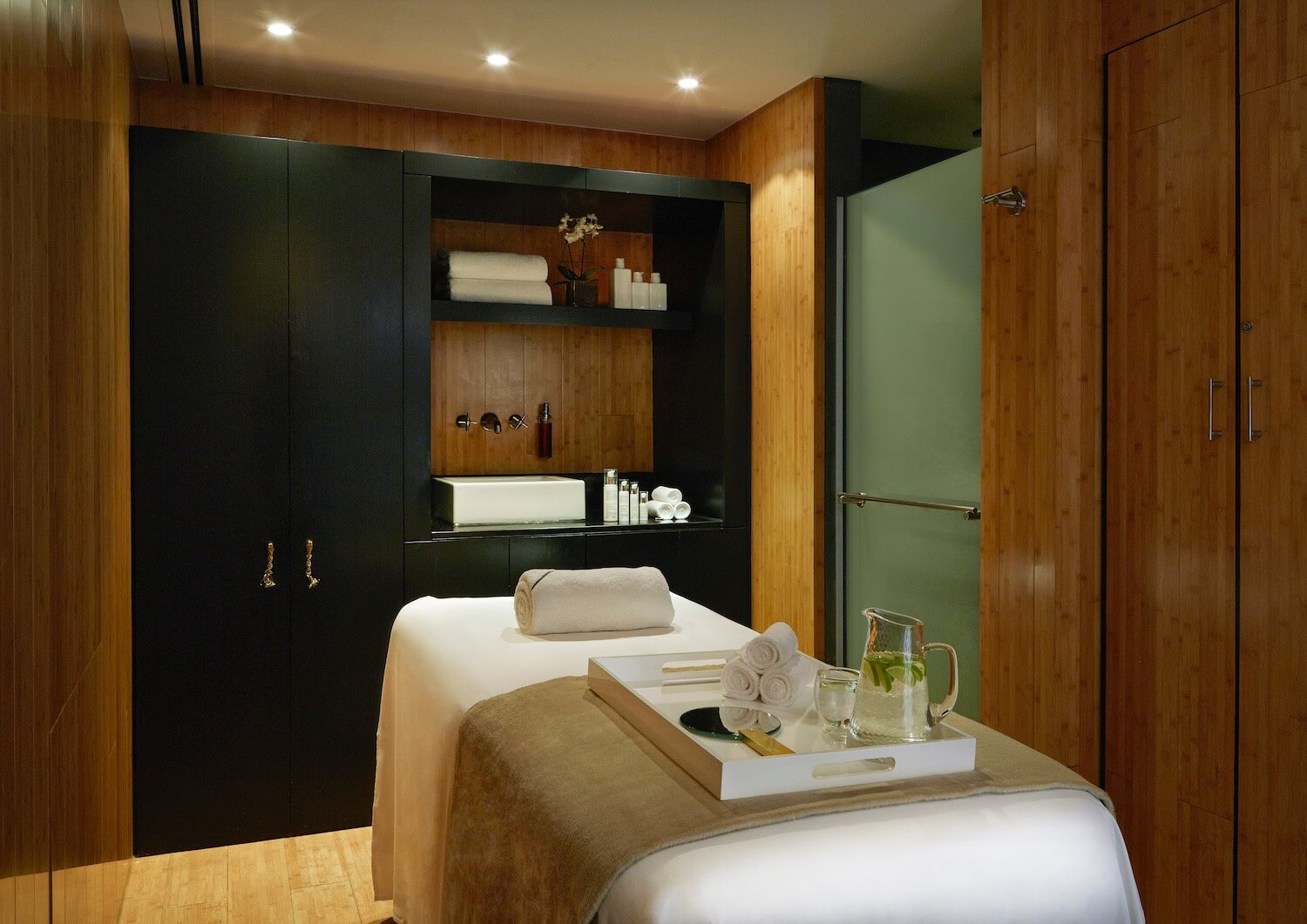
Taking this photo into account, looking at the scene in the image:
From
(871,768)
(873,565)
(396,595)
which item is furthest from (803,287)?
(871,768)

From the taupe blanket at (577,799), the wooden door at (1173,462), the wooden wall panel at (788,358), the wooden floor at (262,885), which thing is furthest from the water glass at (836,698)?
the wooden wall panel at (788,358)

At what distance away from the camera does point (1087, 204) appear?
2494 millimetres

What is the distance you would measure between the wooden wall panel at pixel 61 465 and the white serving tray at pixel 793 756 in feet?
2.69

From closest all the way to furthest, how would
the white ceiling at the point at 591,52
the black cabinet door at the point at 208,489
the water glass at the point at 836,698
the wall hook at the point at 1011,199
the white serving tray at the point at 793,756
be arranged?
the white serving tray at the point at 793,756 < the water glass at the point at 836,698 < the wall hook at the point at 1011,199 < the white ceiling at the point at 591,52 < the black cabinet door at the point at 208,489

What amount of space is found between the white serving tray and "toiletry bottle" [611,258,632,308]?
8.12ft

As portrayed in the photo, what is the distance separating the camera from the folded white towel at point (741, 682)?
1.53m

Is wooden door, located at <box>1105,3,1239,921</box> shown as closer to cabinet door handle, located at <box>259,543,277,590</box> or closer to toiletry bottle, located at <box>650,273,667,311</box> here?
toiletry bottle, located at <box>650,273,667,311</box>

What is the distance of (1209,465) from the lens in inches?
87.0

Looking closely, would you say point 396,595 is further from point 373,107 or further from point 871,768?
point 871,768

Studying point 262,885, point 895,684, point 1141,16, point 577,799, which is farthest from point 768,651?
point 262,885

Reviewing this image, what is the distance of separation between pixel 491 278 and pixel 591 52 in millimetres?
846

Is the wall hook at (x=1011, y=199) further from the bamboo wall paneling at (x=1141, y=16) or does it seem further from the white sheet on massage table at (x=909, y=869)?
the white sheet on massage table at (x=909, y=869)

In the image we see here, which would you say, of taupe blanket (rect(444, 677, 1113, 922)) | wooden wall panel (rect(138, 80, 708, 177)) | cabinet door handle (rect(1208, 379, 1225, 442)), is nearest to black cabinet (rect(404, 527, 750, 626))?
wooden wall panel (rect(138, 80, 708, 177))

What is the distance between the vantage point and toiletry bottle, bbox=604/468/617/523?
370cm
